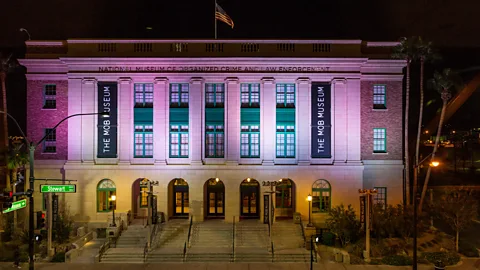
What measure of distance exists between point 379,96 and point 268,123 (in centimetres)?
1009

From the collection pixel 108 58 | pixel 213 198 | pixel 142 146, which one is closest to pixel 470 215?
pixel 213 198

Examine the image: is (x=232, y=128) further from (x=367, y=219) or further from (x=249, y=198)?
(x=367, y=219)

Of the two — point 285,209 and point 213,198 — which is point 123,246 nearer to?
point 213,198

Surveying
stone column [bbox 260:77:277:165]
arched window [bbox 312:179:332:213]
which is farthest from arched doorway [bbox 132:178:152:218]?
arched window [bbox 312:179:332:213]

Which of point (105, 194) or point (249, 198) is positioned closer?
point (105, 194)

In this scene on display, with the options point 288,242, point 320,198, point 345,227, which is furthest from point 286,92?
point 288,242

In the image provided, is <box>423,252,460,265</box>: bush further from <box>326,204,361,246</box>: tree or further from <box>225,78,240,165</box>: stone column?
<box>225,78,240,165</box>: stone column

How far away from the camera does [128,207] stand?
32656 mm

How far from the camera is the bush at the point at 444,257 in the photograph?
25312 millimetres

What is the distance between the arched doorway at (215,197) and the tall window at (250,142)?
12.5 ft

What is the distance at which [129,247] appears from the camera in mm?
28219

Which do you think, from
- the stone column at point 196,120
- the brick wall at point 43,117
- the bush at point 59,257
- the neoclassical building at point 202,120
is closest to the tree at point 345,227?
the neoclassical building at point 202,120

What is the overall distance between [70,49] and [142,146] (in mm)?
10186

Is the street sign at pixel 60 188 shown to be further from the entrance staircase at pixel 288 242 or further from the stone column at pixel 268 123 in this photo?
the stone column at pixel 268 123
